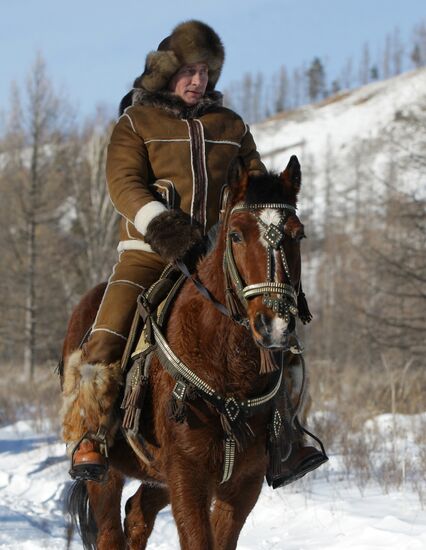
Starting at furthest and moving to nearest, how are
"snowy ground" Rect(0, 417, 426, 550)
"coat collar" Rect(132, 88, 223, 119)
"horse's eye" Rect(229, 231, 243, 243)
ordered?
"snowy ground" Rect(0, 417, 426, 550) → "coat collar" Rect(132, 88, 223, 119) → "horse's eye" Rect(229, 231, 243, 243)

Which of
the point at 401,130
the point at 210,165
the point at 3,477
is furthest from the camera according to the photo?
the point at 401,130

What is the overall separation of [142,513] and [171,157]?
243 centimetres

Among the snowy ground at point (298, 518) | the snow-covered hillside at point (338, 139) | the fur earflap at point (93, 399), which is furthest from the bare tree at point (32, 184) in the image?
the snow-covered hillside at point (338, 139)

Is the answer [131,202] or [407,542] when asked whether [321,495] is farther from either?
[131,202]

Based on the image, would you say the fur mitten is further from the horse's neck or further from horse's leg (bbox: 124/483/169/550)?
horse's leg (bbox: 124/483/169/550)

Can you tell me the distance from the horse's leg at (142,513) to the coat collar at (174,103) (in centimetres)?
249

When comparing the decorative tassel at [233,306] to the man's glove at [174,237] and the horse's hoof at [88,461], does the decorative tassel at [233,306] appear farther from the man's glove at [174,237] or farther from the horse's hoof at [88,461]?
the horse's hoof at [88,461]

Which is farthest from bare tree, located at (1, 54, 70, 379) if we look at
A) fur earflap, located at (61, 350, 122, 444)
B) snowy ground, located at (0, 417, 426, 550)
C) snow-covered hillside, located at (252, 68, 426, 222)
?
snow-covered hillside, located at (252, 68, 426, 222)

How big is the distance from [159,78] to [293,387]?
2.03 m

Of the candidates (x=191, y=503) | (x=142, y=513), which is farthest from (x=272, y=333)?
(x=142, y=513)

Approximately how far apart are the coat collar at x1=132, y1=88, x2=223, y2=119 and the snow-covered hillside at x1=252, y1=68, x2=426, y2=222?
75.6 m

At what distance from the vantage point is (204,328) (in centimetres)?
428

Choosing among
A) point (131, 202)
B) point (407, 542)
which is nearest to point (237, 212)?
point (131, 202)

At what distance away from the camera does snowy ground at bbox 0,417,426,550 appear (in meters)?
6.16
